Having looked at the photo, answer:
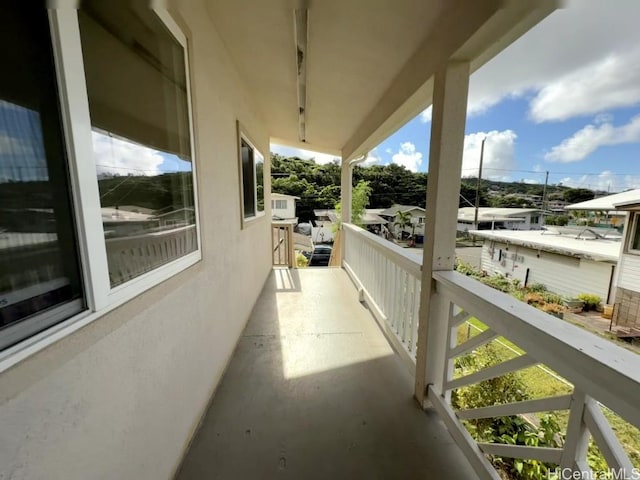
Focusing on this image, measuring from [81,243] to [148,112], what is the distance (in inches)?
28.0

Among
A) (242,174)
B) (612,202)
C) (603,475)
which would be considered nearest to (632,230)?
(612,202)

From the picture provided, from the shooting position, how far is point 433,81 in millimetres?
1635

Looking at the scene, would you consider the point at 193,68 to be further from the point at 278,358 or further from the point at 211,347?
the point at 278,358

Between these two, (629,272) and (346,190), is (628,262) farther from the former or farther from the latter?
(346,190)

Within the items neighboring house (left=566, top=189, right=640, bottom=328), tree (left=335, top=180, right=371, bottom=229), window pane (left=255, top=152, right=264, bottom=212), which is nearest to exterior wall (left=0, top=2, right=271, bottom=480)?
window pane (left=255, top=152, right=264, bottom=212)

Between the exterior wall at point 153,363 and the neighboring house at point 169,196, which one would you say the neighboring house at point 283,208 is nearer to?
the neighboring house at point 169,196

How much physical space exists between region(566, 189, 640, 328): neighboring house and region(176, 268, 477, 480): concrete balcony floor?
3.45ft

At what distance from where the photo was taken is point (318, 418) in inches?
65.6

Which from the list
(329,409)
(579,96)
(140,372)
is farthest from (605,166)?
(140,372)

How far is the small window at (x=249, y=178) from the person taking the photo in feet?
9.86

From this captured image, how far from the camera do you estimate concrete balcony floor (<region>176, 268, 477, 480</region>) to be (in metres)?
1.37

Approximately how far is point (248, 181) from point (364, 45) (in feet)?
6.69

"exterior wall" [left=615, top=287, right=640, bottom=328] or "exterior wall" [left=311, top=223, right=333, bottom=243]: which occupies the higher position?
"exterior wall" [left=615, top=287, right=640, bottom=328]

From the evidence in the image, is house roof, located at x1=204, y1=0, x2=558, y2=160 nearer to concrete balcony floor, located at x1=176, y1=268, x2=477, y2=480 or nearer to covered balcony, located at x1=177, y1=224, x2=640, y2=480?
covered balcony, located at x1=177, y1=224, x2=640, y2=480
